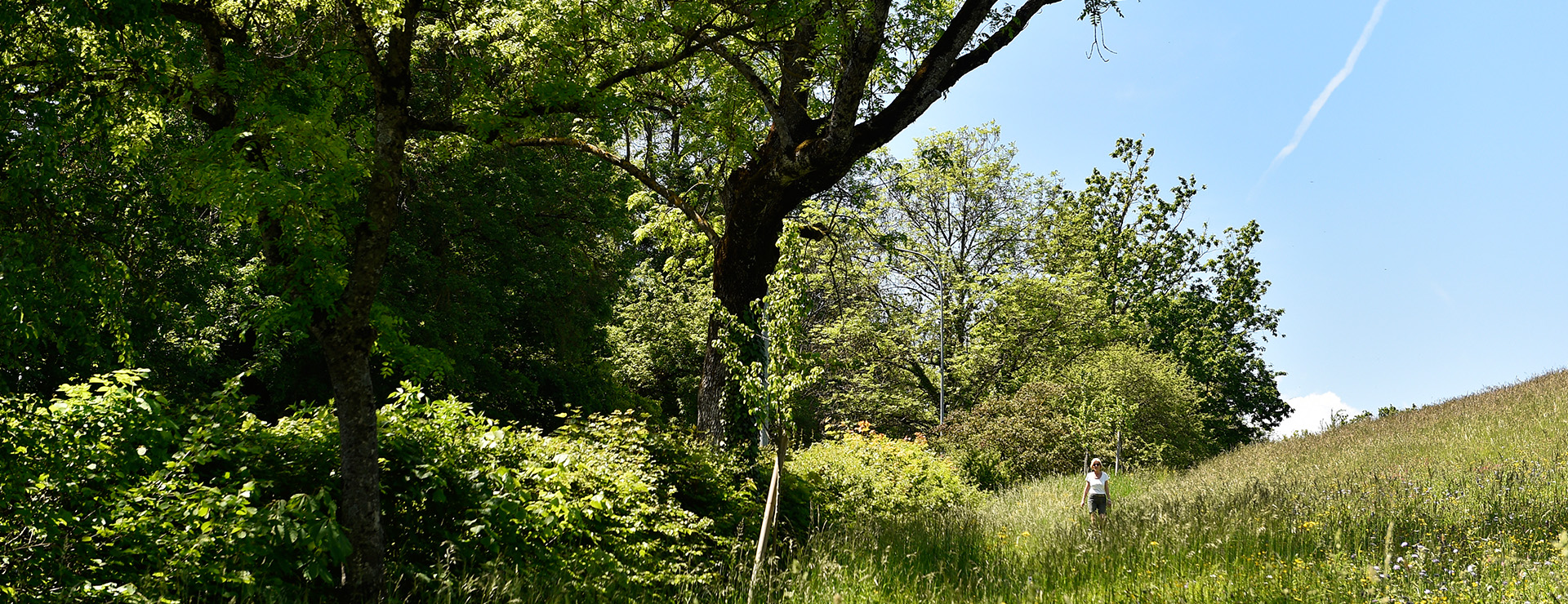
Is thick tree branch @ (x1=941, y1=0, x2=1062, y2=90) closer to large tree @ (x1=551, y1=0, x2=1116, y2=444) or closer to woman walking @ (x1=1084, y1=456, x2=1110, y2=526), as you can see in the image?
large tree @ (x1=551, y1=0, x2=1116, y2=444)

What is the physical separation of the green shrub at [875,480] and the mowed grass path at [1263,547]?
1671mm

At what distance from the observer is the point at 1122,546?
7680 millimetres

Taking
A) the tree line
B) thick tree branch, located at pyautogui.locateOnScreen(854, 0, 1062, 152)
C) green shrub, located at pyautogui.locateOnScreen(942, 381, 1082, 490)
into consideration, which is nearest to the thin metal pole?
the tree line

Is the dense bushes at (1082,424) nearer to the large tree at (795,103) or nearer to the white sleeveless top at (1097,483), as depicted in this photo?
the white sleeveless top at (1097,483)

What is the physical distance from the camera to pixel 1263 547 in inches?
290

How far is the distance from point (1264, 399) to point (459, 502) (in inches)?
1544

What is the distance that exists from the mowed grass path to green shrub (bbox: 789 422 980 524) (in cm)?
167

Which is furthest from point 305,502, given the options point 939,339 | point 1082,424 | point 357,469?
point 939,339

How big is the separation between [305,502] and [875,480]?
9.91 m

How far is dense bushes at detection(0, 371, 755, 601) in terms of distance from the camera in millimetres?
5289

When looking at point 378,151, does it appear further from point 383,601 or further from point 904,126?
point 904,126

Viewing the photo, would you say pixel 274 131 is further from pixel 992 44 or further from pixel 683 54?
pixel 992 44

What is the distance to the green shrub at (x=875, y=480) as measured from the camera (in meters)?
12.1

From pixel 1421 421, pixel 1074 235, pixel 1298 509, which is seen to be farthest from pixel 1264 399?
pixel 1298 509
